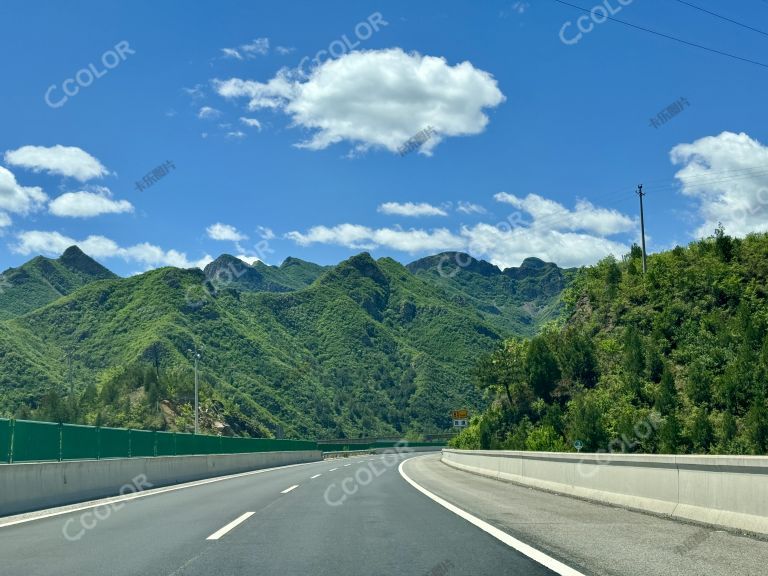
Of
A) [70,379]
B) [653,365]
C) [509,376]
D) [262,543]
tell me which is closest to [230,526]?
[262,543]

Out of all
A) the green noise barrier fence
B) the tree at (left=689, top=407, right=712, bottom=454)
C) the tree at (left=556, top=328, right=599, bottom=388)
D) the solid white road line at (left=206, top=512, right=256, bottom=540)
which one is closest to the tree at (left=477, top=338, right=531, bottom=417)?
the tree at (left=556, top=328, right=599, bottom=388)

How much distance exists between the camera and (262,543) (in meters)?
8.77

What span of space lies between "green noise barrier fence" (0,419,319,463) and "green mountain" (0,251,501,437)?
7175 cm

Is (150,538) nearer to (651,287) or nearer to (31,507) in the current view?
(31,507)

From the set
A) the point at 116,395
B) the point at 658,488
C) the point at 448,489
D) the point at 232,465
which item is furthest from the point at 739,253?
the point at 116,395

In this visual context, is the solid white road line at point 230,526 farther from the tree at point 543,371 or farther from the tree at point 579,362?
the tree at point 543,371

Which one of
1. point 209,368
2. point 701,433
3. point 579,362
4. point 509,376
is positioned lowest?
point 701,433

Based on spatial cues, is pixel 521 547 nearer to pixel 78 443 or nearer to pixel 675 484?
pixel 675 484

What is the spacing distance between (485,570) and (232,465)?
28170 millimetres

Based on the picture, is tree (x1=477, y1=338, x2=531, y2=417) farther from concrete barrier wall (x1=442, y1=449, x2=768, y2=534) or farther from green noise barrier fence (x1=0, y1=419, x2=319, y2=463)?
concrete barrier wall (x1=442, y1=449, x2=768, y2=534)

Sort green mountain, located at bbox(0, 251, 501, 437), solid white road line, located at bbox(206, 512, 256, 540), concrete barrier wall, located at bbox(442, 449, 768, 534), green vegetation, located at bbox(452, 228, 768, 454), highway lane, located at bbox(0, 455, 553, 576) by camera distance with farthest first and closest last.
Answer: green mountain, located at bbox(0, 251, 501, 437) < green vegetation, located at bbox(452, 228, 768, 454) < solid white road line, located at bbox(206, 512, 256, 540) < concrete barrier wall, located at bbox(442, 449, 768, 534) < highway lane, located at bbox(0, 455, 553, 576)

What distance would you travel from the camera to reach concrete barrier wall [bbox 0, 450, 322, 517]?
13.0 meters

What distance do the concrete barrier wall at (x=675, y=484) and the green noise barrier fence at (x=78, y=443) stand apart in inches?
411

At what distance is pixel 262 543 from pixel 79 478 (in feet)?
28.6
